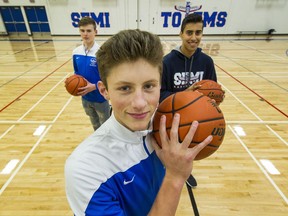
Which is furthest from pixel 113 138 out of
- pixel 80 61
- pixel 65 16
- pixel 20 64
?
pixel 65 16

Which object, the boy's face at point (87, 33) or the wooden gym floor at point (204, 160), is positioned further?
the boy's face at point (87, 33)

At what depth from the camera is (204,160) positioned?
313cm

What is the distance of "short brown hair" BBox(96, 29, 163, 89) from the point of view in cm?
92

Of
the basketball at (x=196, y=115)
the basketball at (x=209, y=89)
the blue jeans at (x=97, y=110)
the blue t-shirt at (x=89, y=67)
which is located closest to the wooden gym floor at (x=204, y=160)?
the blue jeans at (x=97, y=110)

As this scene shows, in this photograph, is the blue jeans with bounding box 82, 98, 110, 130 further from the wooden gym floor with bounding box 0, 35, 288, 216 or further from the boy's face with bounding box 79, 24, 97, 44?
the boy's face with bounding box 79, 24, 97, 44

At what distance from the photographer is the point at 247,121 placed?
4.18 m

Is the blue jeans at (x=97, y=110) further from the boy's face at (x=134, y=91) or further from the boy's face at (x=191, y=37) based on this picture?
the boy's face at (x=134, y=91)

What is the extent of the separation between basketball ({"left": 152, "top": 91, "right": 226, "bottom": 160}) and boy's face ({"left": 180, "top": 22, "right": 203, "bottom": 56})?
4.09 ft

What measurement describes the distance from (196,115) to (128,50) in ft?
1.70

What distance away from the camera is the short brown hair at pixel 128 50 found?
3.01 ft

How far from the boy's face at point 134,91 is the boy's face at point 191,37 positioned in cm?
144

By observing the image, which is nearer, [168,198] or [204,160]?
[168,198]

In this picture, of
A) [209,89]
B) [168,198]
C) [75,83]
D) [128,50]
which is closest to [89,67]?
[75,83]

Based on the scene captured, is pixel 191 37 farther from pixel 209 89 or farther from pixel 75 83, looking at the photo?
pixel 75 83
